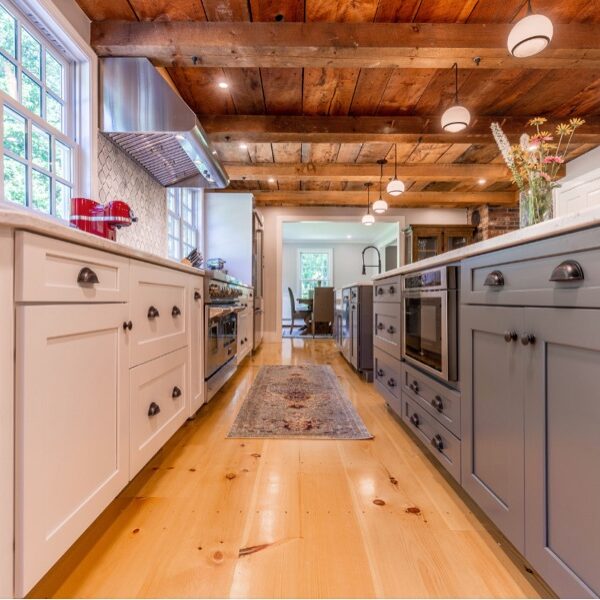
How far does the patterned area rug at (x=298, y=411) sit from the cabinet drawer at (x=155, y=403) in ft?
1.44

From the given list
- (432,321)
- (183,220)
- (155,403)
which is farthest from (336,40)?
(183,220)

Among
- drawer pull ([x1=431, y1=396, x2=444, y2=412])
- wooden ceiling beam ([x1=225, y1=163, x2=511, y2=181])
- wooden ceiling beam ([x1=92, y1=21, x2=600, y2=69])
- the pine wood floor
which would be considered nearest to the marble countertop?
the pine wood floor

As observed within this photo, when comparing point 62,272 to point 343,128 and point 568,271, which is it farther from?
point 343,128

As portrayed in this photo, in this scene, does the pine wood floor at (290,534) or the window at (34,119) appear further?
the window at (34,119)

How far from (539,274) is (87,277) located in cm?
121

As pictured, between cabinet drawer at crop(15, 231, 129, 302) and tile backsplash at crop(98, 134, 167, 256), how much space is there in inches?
47.8

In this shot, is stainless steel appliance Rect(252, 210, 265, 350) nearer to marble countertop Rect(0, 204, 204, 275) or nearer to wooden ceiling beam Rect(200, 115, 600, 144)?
wooden ceiling beam Rect(200, 115, 600, 144)

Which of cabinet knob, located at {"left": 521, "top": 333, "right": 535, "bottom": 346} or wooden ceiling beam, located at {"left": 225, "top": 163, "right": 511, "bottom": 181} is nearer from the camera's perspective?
cabinet knob, located at {"left": 521, "top": 333, "right": 535, "bottom": 346}

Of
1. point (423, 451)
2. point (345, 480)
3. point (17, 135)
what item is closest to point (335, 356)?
point (423, 451)

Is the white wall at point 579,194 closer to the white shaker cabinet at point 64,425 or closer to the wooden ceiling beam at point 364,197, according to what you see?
the white shaker cabinet at point 64,425

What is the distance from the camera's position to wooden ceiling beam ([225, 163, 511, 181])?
14.9 ft

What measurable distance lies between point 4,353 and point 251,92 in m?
3.03

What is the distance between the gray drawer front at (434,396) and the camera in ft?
4.26

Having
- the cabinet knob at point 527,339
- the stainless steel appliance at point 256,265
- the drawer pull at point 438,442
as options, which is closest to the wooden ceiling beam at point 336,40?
the cabinet knob at point 527,339
